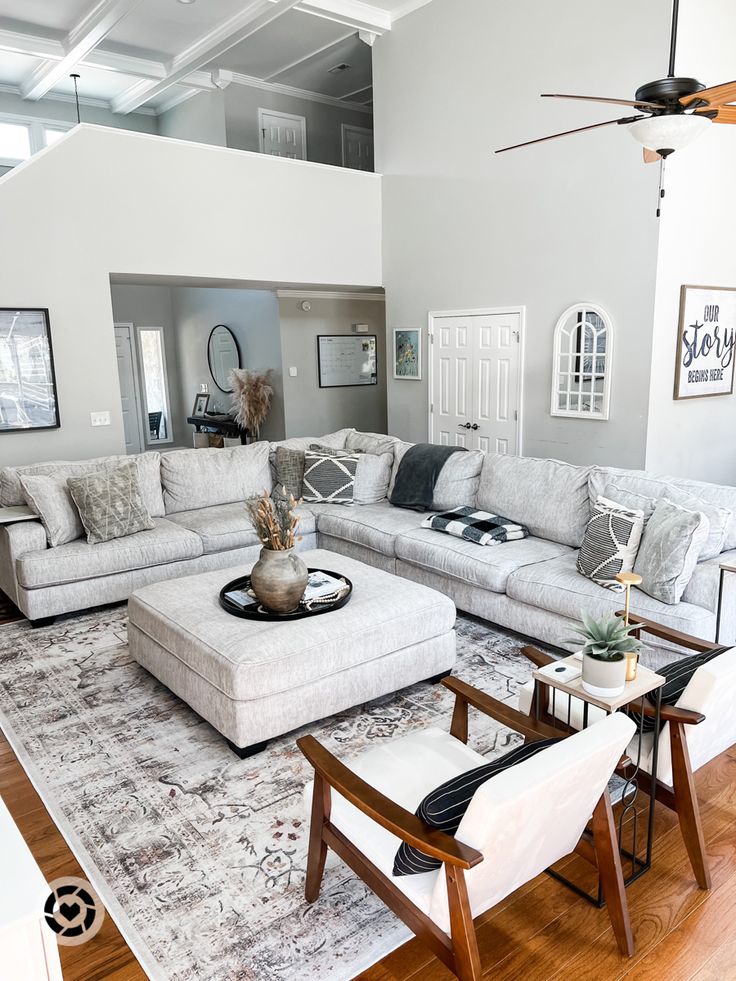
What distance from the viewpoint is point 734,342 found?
603 cm

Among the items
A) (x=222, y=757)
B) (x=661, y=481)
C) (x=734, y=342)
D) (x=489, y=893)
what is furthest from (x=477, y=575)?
(x=734, y=342)

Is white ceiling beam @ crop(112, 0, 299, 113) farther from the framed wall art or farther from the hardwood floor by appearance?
the hardwood floor

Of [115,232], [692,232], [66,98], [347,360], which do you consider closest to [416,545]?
[692,232]

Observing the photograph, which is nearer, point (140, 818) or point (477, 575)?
point (140, 818)

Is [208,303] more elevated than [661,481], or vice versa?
[208,303]

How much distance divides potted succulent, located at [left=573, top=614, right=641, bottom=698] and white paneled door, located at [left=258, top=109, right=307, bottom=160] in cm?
818

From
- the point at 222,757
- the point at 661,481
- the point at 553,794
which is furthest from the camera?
the point at 661,481

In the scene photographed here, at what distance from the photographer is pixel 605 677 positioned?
6.51ft

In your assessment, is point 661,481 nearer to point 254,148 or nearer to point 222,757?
point 222,757

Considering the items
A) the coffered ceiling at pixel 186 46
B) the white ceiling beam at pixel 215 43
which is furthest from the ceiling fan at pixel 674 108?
the coffered ceiling at pixel 186 46

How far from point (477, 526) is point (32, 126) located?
8.57m

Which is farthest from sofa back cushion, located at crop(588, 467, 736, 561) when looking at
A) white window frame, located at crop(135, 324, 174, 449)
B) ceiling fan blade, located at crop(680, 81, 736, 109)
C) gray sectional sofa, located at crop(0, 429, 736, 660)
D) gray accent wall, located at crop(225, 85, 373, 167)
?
white window frame, located at crop(135, 324, 174, 449)

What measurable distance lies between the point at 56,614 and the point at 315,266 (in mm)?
4343

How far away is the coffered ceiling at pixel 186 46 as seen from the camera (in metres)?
6.58
